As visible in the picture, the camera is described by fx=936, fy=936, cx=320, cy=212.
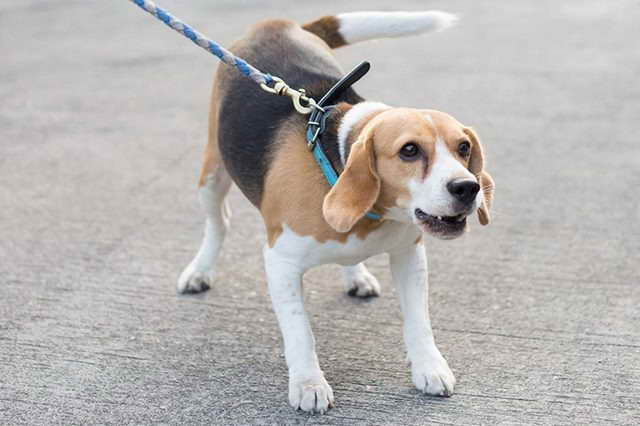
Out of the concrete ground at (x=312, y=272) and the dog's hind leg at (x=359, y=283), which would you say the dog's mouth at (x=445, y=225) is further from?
the dog's hind leg at (x=359, y=283)

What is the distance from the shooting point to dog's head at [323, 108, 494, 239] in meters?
3.04

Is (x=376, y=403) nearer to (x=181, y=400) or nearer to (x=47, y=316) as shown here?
(x=181, y=400)

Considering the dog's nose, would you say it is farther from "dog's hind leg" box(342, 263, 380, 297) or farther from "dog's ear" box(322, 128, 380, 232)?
"dog's hind leg" box(342, 263, 380, 297)

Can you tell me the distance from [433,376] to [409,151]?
91 centimetres

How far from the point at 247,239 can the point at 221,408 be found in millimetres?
1708

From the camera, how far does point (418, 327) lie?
11.9 ft

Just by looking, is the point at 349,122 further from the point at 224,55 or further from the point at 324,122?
the point at 224,55

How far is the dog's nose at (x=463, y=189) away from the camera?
296 centimetres

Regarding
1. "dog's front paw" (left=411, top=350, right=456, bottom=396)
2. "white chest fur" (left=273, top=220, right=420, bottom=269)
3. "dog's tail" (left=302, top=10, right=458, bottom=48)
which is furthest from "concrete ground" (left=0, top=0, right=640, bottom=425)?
"dog's tail" (left=302, top=10, right=458, bottom=48)

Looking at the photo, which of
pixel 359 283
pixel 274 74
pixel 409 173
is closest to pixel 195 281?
pixel 359 283

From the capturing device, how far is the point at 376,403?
349cm

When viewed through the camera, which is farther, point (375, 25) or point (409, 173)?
point (375, 25)

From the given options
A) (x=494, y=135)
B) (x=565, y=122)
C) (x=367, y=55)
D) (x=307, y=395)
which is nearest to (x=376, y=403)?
(x=307, y=395)

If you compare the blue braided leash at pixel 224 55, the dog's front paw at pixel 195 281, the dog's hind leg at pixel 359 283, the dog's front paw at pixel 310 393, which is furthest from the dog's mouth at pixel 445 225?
the dog's front paw at pixel 195 281
